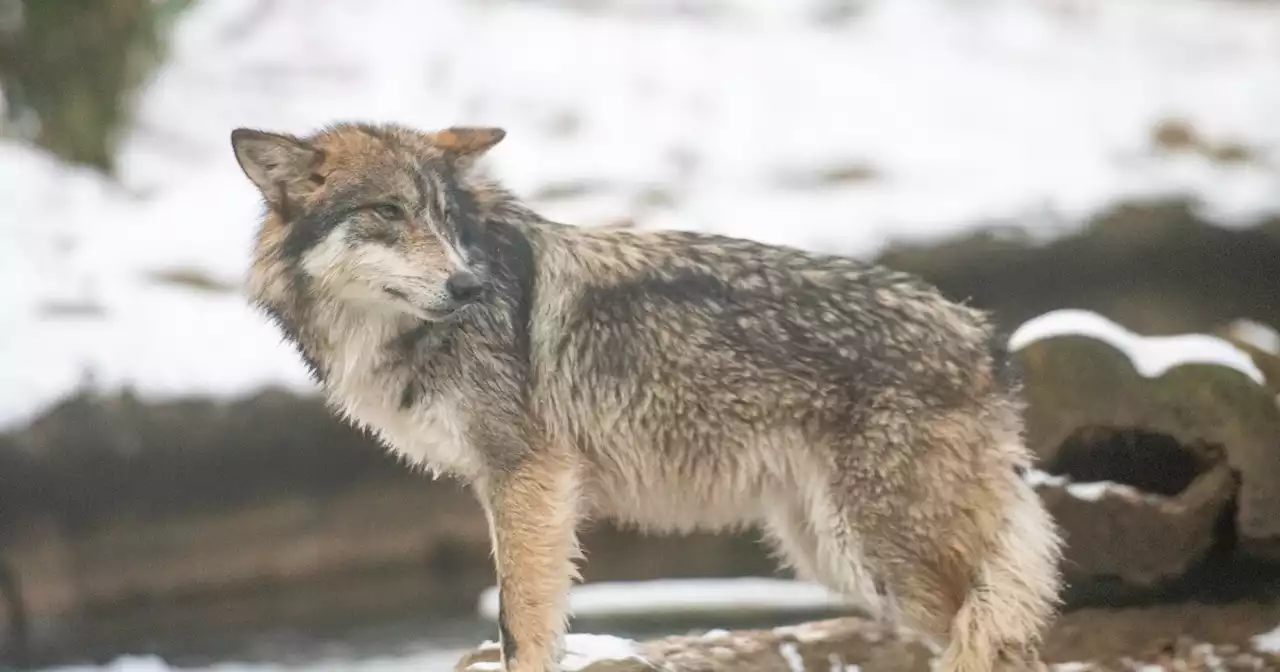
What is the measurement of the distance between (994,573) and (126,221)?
3116 mm

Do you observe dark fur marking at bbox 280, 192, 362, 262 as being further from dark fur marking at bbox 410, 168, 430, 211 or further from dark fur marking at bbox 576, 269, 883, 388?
dark fur marking at bbox 576, 269, 883, 388

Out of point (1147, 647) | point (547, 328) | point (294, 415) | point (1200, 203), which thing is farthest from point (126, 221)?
point (1200, 203)

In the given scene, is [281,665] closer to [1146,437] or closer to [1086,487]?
A: [1086,487]

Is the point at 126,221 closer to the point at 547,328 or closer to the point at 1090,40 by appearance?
the point at 547,328

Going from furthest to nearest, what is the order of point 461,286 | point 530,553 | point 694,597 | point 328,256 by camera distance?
point 694,597 → point 530,553 → point 328,256 → point 461,286

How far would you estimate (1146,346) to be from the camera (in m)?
2.88

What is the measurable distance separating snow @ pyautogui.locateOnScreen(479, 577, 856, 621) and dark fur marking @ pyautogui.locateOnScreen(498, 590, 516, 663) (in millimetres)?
999

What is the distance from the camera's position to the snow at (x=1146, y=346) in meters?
2.83

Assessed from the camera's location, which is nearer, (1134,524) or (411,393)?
(411,393)

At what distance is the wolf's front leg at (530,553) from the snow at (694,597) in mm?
1009

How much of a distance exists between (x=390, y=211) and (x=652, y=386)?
25.7 inches

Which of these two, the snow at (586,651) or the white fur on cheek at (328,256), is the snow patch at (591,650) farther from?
the white fur on cheek at (328,256)

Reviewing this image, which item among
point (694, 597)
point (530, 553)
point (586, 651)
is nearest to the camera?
point (530, 553)

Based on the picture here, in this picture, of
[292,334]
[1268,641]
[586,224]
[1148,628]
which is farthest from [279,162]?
[1268,641]
